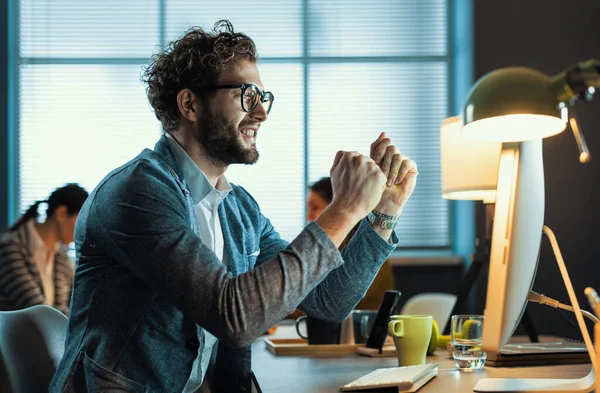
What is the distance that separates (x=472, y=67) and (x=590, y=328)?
1.84 m

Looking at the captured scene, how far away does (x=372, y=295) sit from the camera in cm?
332

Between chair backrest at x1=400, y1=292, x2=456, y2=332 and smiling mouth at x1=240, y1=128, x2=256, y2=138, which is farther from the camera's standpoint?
chair backrest at x1=400, y1=292, x2=456, y2=332

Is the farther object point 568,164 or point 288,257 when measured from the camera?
point 568,164

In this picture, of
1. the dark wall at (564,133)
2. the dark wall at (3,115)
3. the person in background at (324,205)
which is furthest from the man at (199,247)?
the dark wall at (3,115)

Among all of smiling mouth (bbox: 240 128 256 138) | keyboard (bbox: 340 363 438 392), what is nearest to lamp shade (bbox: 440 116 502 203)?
smiling mouth (bbox: 240 128 256 138)

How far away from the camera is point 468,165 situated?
2330mm

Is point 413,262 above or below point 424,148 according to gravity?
below

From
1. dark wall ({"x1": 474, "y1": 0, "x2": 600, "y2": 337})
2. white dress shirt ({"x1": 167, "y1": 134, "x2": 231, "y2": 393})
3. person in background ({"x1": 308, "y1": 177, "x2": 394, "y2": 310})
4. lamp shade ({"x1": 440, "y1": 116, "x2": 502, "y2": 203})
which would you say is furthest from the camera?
dark wall ({"x1": 474, "y1": 0, "x2": 600, "y2": 337})

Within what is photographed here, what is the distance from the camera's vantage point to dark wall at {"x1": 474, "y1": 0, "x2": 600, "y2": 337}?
4.19 metres

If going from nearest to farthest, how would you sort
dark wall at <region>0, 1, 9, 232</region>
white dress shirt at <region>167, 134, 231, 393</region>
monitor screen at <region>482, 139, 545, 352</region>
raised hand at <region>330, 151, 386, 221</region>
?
1. monitor screen at <region>482, 139, 545, 352</region>
2. raised hand at <region>330, 151, 386, 221</region>
3. white dress shirt at <region>167, 134, 231, 393</region>
4. dark wall at <region>0, 1, 9, 232</region>

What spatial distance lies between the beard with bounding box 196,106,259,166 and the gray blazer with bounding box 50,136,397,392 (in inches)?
4.9

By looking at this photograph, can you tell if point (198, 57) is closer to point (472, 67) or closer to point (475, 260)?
point (475, 260)

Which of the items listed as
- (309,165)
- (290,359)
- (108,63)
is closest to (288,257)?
(290,359)

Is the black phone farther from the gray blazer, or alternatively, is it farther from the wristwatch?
the gray blazer
